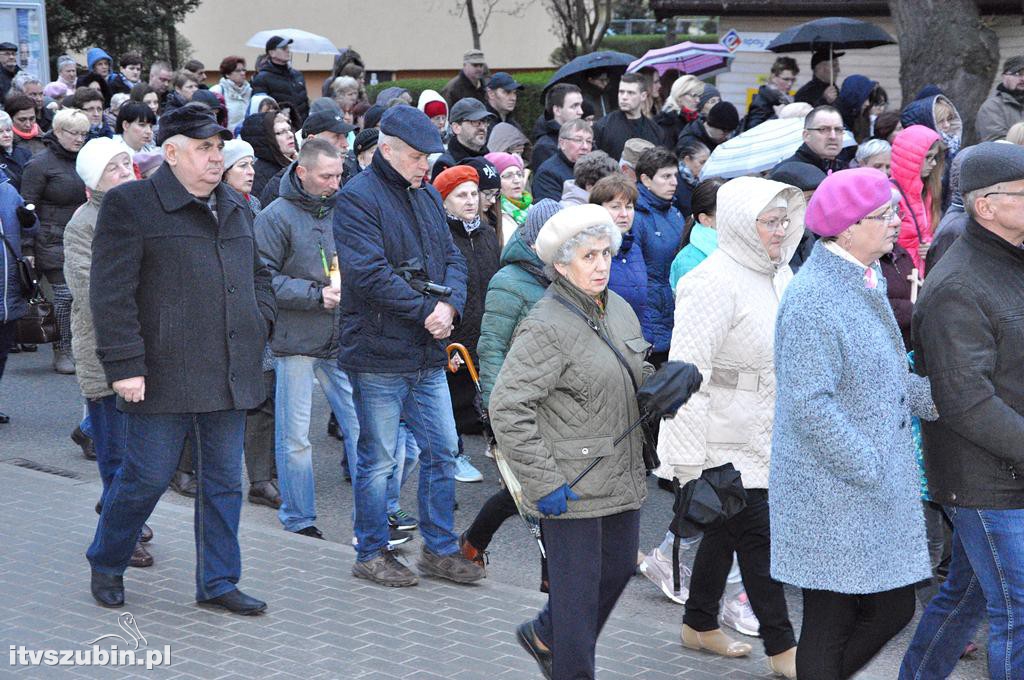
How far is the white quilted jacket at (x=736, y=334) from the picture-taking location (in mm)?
5418

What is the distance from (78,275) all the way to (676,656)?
3592 millimetres

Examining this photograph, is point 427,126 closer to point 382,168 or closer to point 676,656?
point 382,168

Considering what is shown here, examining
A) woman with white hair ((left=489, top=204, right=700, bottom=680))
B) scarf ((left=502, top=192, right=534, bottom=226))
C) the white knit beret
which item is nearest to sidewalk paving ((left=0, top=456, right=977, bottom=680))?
woman with white hair ((left=489, top=204, right=700, bottom=680))

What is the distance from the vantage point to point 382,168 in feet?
21.0

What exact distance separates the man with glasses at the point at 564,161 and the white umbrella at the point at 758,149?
95 cm

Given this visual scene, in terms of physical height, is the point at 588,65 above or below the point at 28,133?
above

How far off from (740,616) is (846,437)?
1892 millimetres

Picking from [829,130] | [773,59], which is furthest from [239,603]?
[773,59]

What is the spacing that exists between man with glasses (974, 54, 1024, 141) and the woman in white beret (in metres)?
7.27

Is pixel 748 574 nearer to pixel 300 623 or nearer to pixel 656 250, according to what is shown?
pixel 300 623

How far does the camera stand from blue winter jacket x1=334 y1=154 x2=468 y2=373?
246 inches

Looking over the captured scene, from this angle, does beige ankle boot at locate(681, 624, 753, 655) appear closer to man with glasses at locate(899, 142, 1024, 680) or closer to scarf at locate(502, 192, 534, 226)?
man with glasses at locate(899, 142, 1024, 680)

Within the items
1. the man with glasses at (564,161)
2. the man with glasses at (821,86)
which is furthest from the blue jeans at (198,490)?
the man with glasses at (821,86)

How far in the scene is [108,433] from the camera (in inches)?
270
